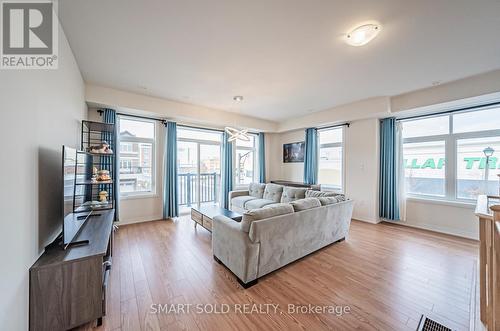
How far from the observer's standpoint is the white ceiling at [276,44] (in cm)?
167

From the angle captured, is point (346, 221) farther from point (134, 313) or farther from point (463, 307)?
point (134, 313)

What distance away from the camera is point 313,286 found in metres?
2.04

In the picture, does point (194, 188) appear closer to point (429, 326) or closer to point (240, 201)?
point (240, 201)

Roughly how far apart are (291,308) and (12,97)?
264 cm

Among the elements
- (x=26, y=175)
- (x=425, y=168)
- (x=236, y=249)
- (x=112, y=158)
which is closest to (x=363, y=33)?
(x=236, y=249)

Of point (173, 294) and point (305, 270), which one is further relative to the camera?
point (305, 270)

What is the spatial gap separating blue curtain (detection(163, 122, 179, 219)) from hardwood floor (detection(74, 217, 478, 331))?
1.23 meters

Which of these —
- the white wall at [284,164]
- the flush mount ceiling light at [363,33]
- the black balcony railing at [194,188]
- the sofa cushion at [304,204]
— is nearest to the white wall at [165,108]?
the white wall at [284,164]

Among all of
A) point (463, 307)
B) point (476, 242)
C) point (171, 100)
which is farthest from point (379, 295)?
point (171, 100)

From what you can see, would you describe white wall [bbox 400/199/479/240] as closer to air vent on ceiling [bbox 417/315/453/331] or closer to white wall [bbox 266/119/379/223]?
white wall [bbox 266/119/379/223]

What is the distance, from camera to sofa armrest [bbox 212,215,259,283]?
1.97 meters

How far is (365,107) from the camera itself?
4.02m

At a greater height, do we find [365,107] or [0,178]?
[365,107]

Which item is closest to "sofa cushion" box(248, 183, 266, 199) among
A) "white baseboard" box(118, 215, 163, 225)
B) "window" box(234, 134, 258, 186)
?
"window" box(234, 134, 258, 186)
